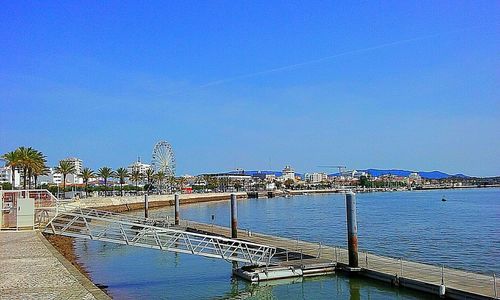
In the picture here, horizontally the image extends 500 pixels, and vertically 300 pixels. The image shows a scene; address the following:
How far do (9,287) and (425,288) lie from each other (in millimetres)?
15658

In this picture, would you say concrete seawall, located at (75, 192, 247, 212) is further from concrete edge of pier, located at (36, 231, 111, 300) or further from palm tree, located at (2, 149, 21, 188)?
concrete edge of pier, located at (36, 231, 111, 300)

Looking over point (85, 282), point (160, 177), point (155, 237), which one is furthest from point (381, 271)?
point (160, 177)

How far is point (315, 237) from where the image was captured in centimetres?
4891

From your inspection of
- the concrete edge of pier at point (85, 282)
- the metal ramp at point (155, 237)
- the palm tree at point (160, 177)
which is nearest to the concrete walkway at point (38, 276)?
the concrete edge of pier at point (85, 282)

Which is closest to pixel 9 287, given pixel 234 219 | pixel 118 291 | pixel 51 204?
pixel 118 291

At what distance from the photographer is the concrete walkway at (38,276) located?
50.9 ft

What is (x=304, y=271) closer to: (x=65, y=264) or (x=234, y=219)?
(x=65, y=264)

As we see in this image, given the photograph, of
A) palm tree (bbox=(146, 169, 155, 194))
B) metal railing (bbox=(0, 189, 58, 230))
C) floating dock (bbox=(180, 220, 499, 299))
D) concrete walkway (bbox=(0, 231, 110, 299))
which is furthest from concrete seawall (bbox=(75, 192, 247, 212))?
floating dock (bbox=(180, 220, 499, 299))

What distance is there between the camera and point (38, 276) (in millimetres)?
18438

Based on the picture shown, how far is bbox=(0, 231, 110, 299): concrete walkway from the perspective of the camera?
15.5 metres

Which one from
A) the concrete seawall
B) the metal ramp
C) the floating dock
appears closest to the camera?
the floating dock

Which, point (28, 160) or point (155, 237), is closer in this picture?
point (155, 237)

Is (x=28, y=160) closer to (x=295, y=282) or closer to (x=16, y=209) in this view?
(x=16, y=209)

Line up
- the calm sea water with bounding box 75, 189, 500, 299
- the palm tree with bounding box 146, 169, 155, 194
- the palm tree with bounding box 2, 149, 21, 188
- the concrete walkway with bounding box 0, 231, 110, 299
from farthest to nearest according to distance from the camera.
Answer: the palm tree with bounding box 146, 169, 155, 194, the palm tree with bounding box 2, 149, 21, 188, the calm sea water with bounding box 75, 189, 500, 299, the concrete walkway with bounding box 0, 231, 110, 299
